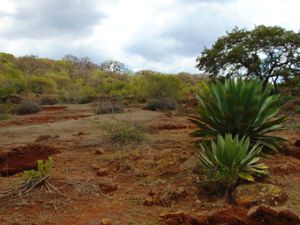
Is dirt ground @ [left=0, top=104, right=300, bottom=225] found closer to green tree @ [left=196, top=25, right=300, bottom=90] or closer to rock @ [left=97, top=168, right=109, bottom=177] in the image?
rock @ [left=97, top=168, right=109, bottom=177]

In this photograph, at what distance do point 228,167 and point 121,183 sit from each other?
161cm

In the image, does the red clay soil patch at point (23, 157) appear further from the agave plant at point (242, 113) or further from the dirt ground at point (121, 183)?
the agave plant at point (242, 113)

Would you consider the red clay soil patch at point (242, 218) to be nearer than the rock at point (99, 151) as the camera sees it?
Yes

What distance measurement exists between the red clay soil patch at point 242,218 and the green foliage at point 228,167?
944 millimetres

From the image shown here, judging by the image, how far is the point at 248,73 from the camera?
82.6 ft

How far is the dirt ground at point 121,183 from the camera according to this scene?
5137 mm

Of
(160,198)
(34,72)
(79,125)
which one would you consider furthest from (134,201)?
(34,72)

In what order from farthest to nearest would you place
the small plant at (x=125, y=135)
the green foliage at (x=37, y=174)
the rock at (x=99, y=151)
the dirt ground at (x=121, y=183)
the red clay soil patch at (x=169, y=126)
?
1. the red clay soil patch at (x=169, y=126)
2. the small plant at (x=125, y=135)
3. the rock at (x=99, y=151)
4. the green foliage at (x=37, y=174)
5. the dirt ground at (x=121, y=183)

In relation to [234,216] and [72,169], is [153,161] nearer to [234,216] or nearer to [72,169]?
[72,169]

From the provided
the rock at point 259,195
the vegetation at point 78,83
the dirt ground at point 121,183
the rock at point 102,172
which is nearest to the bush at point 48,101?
the vegetation at point 78,83

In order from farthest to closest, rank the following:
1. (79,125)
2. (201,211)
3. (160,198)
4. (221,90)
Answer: (79,125) → (221,90) → (160,198) → (201,211)

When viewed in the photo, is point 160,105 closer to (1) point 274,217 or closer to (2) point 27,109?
(2) point 27,109

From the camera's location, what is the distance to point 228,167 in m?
5.84

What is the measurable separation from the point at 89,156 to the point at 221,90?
8.81 ft
